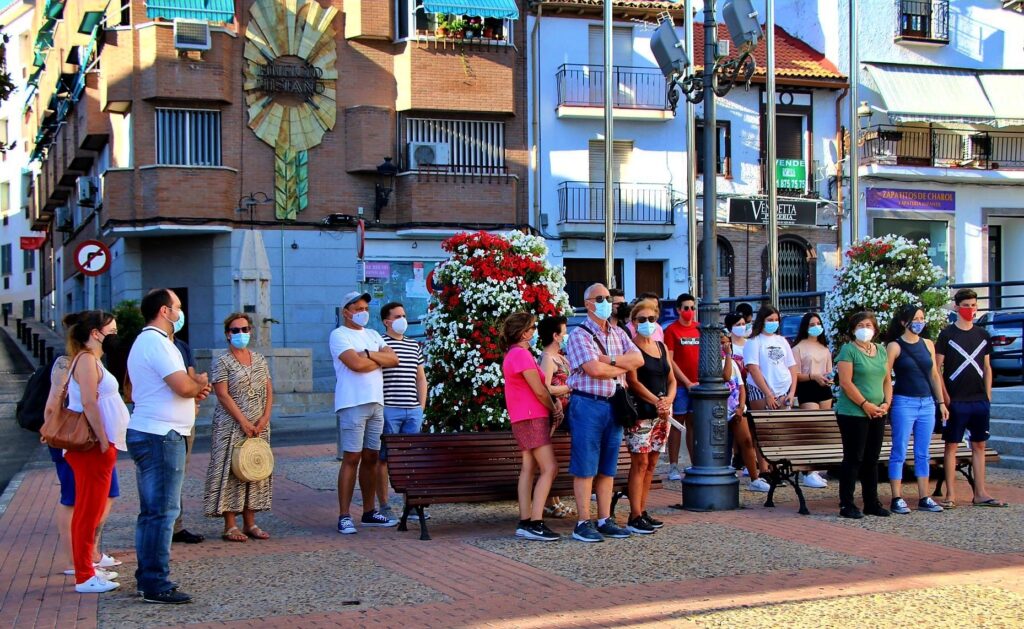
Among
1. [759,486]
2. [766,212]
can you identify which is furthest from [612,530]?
[766,212]

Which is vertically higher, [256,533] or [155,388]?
[155,388]

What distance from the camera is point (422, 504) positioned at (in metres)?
9.33

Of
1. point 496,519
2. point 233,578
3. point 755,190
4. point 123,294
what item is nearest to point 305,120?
point 123,294

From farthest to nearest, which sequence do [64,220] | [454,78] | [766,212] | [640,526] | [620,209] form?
[64,220] → [766,212] → [620,209] → [454,78] → [640,526]

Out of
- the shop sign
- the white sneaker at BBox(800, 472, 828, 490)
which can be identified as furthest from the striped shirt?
the shop sign

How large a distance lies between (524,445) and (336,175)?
2191 centimetres

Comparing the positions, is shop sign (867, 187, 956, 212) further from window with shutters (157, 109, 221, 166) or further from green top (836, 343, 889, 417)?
green top (836, 343, 889, 417)

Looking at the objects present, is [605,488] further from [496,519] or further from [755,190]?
[755,190]

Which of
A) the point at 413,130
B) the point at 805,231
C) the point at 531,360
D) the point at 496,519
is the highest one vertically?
the point at 413,130

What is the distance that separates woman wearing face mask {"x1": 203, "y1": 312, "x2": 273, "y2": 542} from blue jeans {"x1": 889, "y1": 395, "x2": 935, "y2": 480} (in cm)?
549

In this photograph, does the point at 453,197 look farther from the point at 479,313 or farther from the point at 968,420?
the point at 968,420

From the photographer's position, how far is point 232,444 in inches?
369

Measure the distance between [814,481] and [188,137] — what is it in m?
20.8

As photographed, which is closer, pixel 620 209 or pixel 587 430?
pixel 587 430
